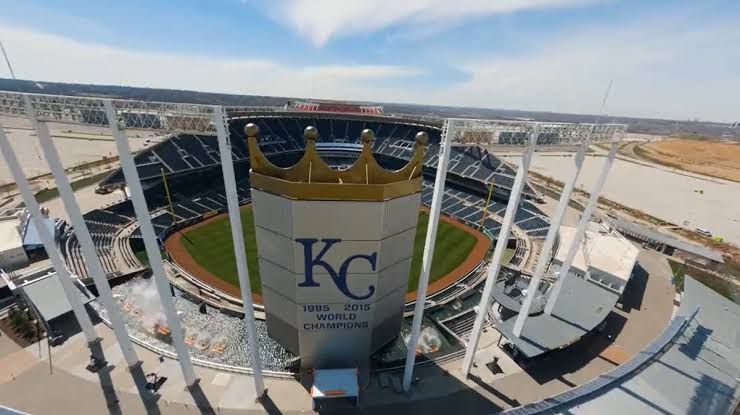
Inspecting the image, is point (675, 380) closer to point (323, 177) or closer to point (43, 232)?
point (323, 177)

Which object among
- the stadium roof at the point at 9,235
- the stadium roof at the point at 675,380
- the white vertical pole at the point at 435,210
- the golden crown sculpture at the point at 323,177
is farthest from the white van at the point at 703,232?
the stadium roof at the point at 9,235

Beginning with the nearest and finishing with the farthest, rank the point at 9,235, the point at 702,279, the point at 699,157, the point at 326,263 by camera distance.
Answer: the point at 326,263
the point at 9,235
the point at 702,279
the point at 699,157

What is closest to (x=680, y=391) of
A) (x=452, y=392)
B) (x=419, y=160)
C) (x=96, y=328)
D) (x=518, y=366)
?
(x=518, y=366)

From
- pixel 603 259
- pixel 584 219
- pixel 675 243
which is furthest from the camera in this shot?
pixel 675 243

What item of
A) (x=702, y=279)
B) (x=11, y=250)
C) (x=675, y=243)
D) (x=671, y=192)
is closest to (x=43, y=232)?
(x=11, y=250)

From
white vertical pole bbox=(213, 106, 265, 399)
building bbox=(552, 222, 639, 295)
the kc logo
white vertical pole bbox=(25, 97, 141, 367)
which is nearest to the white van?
building bbox=(552, 222, 639, 295)
